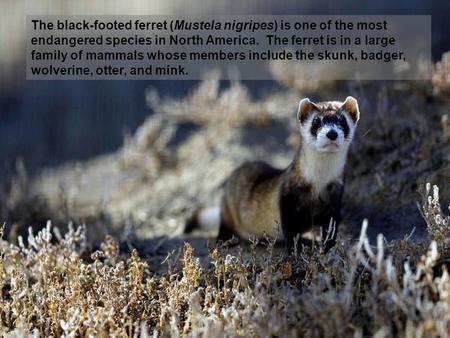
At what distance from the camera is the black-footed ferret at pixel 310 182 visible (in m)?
3.72

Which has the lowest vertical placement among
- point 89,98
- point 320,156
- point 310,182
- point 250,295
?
point 250,295

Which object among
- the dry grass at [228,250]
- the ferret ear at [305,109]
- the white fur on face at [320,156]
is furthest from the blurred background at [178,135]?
the ferret ear at [305,109]

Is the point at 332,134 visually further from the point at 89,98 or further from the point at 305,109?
the point at 89,98

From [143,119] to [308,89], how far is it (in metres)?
1.97

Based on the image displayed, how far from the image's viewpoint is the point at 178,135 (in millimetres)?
7270

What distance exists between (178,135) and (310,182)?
11.4 feet

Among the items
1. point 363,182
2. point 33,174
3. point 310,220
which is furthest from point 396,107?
point 33,174

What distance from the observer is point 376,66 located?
6219mm

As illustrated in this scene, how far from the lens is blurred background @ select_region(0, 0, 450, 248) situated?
15.8ft

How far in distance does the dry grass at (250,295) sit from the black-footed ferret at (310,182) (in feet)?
1.01

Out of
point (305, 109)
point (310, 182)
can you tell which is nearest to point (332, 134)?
point (305, 109)

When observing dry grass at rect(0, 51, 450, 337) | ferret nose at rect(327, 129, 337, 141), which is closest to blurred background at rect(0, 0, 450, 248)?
dry grass at rect(0, 51, 450, 337)

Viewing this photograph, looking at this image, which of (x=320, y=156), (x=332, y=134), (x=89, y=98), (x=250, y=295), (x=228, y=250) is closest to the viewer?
(x=250, y=295)

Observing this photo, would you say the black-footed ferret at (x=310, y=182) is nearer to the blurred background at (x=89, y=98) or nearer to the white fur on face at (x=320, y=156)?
the white fur on face at (x=320, y=156)
